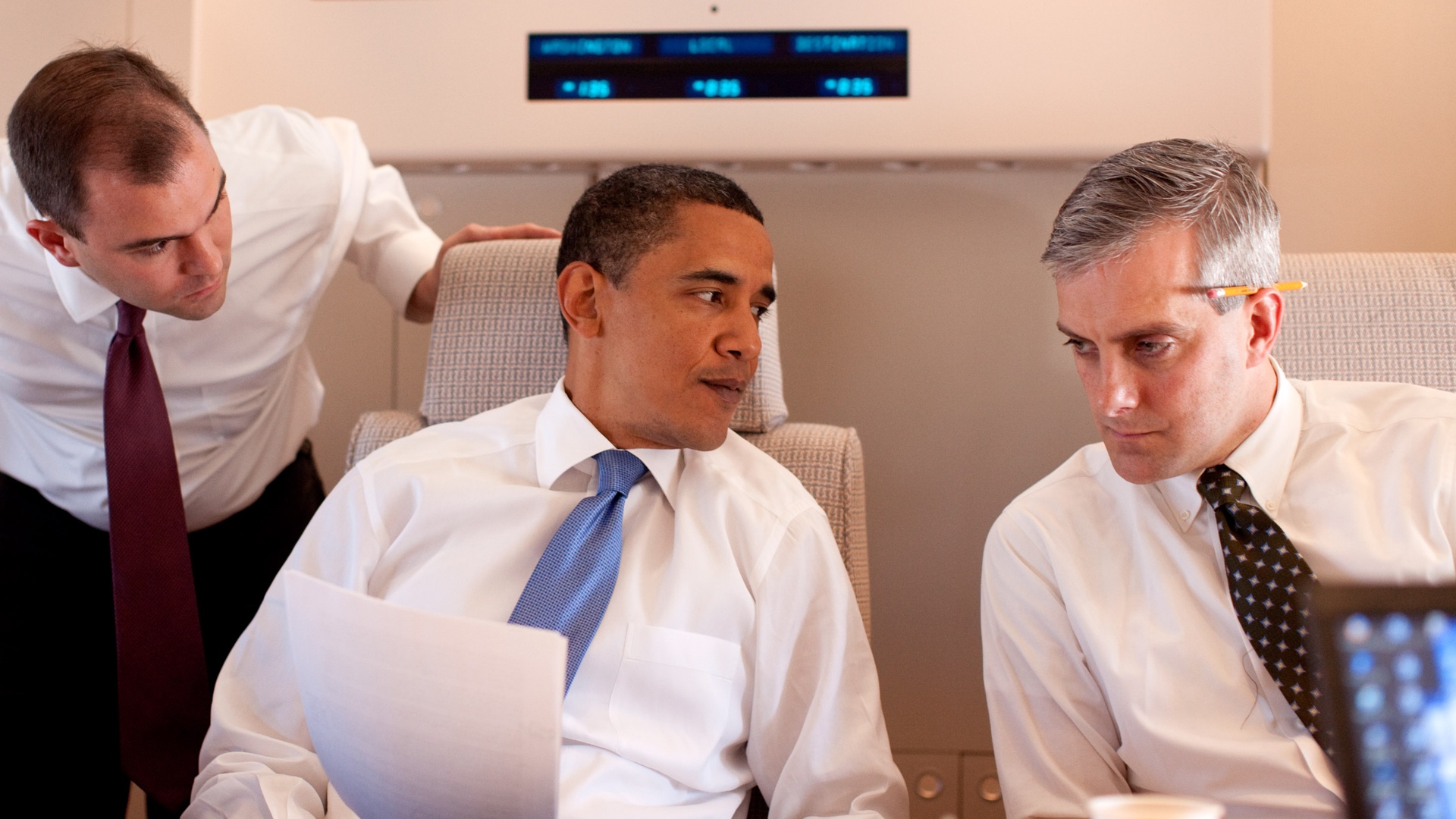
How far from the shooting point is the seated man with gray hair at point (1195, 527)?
1137mm

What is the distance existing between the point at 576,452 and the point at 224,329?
2.11 ft

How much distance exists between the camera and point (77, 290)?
1.53 m

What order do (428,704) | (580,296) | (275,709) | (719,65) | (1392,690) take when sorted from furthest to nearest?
1. (719,65)
2. (580,296)
3. (275,709)
4. (428,704)
5. (1392,690)

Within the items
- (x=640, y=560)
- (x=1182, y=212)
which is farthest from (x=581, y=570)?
(x=1182, y=212)

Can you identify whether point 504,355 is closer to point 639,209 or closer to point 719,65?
point 639,209

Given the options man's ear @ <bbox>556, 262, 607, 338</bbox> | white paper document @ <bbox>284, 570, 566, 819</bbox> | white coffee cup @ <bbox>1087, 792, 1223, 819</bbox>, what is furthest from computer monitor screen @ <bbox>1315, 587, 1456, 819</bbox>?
man's ear @ <bbox>556, 262, 607, 338</bbox>

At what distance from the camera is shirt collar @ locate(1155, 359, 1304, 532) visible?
47.5 inches

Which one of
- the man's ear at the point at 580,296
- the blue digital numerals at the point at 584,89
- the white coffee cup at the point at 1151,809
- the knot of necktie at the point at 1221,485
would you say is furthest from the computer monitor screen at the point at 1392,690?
the blue digital numerals at the point at 584,89

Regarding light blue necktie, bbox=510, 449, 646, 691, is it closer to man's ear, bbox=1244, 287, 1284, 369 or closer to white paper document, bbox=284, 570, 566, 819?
white paper document, bbox=284, 570, 566, 819

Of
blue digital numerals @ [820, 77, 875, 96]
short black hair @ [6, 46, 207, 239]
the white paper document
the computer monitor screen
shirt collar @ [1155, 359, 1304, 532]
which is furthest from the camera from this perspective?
blue digital numerals @ [820, 77, 875, 96]

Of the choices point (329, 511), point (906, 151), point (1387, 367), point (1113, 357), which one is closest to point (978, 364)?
point (906, 151)

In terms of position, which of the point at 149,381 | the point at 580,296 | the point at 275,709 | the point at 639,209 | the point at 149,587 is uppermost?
the point at 639,209

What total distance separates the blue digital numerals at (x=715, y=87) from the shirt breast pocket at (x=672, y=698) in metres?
1.02

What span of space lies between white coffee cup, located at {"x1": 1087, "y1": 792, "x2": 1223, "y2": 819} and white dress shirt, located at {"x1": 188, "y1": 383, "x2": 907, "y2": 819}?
546mm
